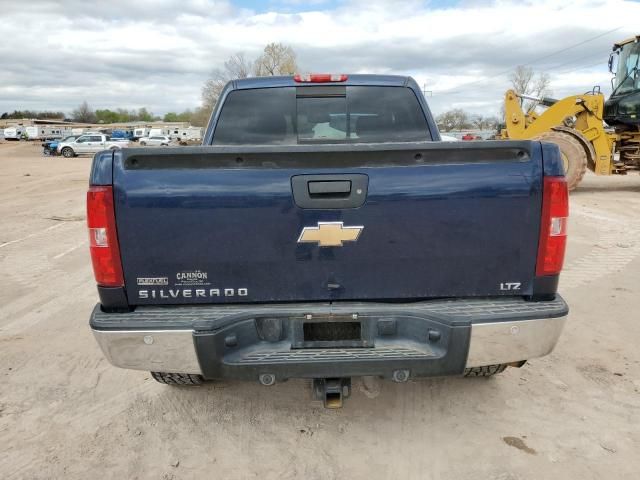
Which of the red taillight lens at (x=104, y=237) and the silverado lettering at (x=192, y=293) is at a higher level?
the red taillight lens at (x=104, y=237)

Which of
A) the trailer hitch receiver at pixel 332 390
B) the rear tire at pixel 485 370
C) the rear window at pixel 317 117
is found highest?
the rear window at pixel 317 117

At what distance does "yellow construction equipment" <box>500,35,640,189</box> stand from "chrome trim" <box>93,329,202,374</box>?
1228 centimetres

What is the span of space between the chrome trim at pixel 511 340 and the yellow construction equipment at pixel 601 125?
1133cm

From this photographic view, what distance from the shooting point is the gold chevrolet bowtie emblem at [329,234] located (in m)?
2.54

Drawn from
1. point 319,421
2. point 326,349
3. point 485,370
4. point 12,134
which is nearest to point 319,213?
point 326,349

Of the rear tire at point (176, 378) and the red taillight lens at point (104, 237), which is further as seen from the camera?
the rear tire at point (176, 378)

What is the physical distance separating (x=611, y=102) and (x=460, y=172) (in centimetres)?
1364

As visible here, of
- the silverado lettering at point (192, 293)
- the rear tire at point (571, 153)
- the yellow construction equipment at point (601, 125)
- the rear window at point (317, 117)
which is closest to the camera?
the silverado lettering at point (192, 293)

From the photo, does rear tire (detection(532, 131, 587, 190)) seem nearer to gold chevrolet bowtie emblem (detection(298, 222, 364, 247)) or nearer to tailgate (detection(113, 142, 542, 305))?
tailgate (detection(113, 142, 542, 305))

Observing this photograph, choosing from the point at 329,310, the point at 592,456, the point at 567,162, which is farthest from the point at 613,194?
the point at 329,310

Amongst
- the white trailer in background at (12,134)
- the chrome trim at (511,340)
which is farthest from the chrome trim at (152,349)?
the white trailer in background at (12,134)

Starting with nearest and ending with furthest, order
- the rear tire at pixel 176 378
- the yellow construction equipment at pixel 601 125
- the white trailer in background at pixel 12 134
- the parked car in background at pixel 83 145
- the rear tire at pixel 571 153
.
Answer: the rear tire at pixel 176 378 → the rear tire at pixel 571 153 → the yellow construction equipment at pixel 601 125 → the parked car in background at pixel 83 145 → the white trailer in background at pixel 12 134

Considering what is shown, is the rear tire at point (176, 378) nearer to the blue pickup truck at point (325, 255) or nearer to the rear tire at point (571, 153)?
the blue pickup truck at point (325, 255)

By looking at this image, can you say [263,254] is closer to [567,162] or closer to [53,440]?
[53,440]
